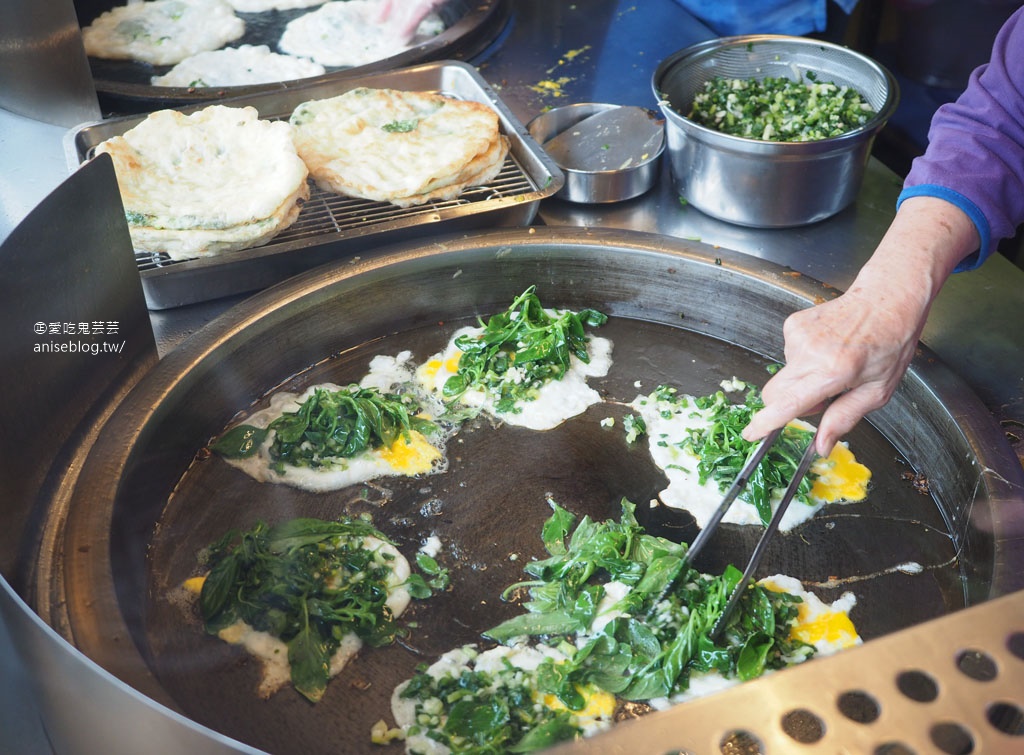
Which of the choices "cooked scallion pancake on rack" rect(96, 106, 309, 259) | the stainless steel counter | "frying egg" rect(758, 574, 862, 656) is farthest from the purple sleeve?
"cooked scallion pancake on rack" rect(96, 106, 309, 259)

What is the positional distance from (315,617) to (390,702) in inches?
10.7

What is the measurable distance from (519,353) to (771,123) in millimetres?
1283

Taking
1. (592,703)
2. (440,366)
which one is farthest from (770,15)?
(592,703)

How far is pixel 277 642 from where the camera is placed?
1.99 metres

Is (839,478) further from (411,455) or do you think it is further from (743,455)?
(411,455)

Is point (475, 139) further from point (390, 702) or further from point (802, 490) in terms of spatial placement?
point (390, 702)

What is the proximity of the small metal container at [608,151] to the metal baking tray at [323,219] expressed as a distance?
0.17m

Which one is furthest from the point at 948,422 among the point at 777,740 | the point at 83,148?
the point at 83,148

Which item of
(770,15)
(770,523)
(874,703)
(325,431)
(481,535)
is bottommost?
(481,535)

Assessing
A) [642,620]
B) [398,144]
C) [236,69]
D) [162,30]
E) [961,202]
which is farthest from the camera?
[162,30]

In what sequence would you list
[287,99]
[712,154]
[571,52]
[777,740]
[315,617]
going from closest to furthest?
1. [777,740]
2. [315,617]
3. [712,154]
4. [287,99]
5. [571,52]

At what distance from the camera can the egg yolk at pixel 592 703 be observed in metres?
1.87

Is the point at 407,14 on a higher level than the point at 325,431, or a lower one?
higher

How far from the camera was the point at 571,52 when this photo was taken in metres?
4.11
